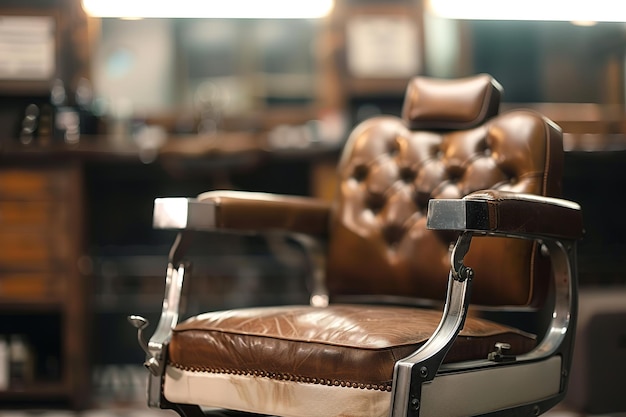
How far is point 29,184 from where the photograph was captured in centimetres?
352

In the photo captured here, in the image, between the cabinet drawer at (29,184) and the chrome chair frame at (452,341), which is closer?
the chrome chair frame at (452,341)

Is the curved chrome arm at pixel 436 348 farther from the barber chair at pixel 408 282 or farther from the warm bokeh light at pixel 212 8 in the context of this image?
the warm bokeh light at pixel 212 8

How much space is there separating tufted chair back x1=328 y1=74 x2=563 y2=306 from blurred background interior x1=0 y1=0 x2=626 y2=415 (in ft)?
4.37

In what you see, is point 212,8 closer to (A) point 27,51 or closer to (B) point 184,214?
(A) point 27,51

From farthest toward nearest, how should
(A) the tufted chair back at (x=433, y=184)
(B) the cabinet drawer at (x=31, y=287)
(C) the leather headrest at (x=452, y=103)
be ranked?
(B) the cabinet drawer at (x=31, y=287) → (C) the leather headrest at (x=452, y=103) → (A) the tufted chair back at (x=433, y=184)

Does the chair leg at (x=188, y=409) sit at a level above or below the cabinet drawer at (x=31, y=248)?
above

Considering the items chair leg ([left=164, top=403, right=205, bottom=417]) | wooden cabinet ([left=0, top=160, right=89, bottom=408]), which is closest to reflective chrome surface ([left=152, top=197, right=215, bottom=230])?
chair leg ([left=164, top=403, right=205, bottom=417])

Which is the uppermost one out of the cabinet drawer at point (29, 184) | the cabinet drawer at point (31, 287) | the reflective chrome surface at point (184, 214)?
the reflective chrome surface at point (184, 214)

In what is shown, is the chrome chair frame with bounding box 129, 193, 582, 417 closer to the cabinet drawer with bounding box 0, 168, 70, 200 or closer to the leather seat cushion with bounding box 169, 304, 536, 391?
the leather seat cushion with bounding box 169, 304, 536, 391

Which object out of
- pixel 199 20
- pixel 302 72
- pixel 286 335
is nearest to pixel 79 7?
pixel 199 20

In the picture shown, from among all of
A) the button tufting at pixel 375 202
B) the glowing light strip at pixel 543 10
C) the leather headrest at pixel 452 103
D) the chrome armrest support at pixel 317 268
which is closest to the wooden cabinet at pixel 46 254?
the chrome armrest support at pixel 317 268

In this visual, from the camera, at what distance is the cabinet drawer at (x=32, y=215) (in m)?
3.51

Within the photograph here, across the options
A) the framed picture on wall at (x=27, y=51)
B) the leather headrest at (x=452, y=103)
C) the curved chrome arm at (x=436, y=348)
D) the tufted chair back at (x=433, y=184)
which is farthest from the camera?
the framed picture on wall at (x=27, y=51)

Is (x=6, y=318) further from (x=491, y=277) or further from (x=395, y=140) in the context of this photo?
(x=491, y=277)
